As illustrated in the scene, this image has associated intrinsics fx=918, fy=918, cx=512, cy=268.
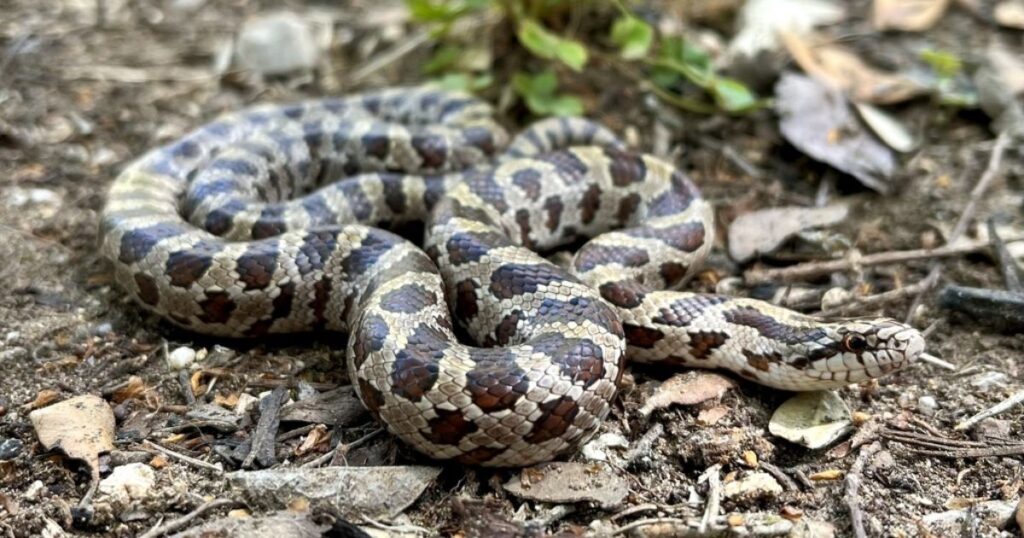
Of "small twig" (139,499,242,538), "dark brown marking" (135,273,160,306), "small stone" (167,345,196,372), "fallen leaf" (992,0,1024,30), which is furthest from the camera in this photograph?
"fallen leaf" (992,0,1024,30)

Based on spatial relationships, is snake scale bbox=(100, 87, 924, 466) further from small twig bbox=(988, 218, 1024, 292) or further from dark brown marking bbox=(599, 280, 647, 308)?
small twig bbox=(988, 218, 1024, 292)

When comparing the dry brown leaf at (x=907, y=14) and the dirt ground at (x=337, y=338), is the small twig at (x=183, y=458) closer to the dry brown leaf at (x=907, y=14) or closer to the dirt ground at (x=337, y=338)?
the dirt ground at (x=337, y=338)

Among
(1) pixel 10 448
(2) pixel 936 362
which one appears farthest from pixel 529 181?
(1) pixel 10 448

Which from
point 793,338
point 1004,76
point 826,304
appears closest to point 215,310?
point 793,338

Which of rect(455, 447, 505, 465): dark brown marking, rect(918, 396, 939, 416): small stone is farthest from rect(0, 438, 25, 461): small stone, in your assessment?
rect(918, 396, 939, 416): small stone

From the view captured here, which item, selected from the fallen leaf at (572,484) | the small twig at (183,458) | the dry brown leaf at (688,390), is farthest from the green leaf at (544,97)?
the small twig at (183,458)

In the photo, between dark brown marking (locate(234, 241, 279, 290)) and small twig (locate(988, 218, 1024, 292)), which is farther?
small twig (locate(988, 218, 1024, 292))
